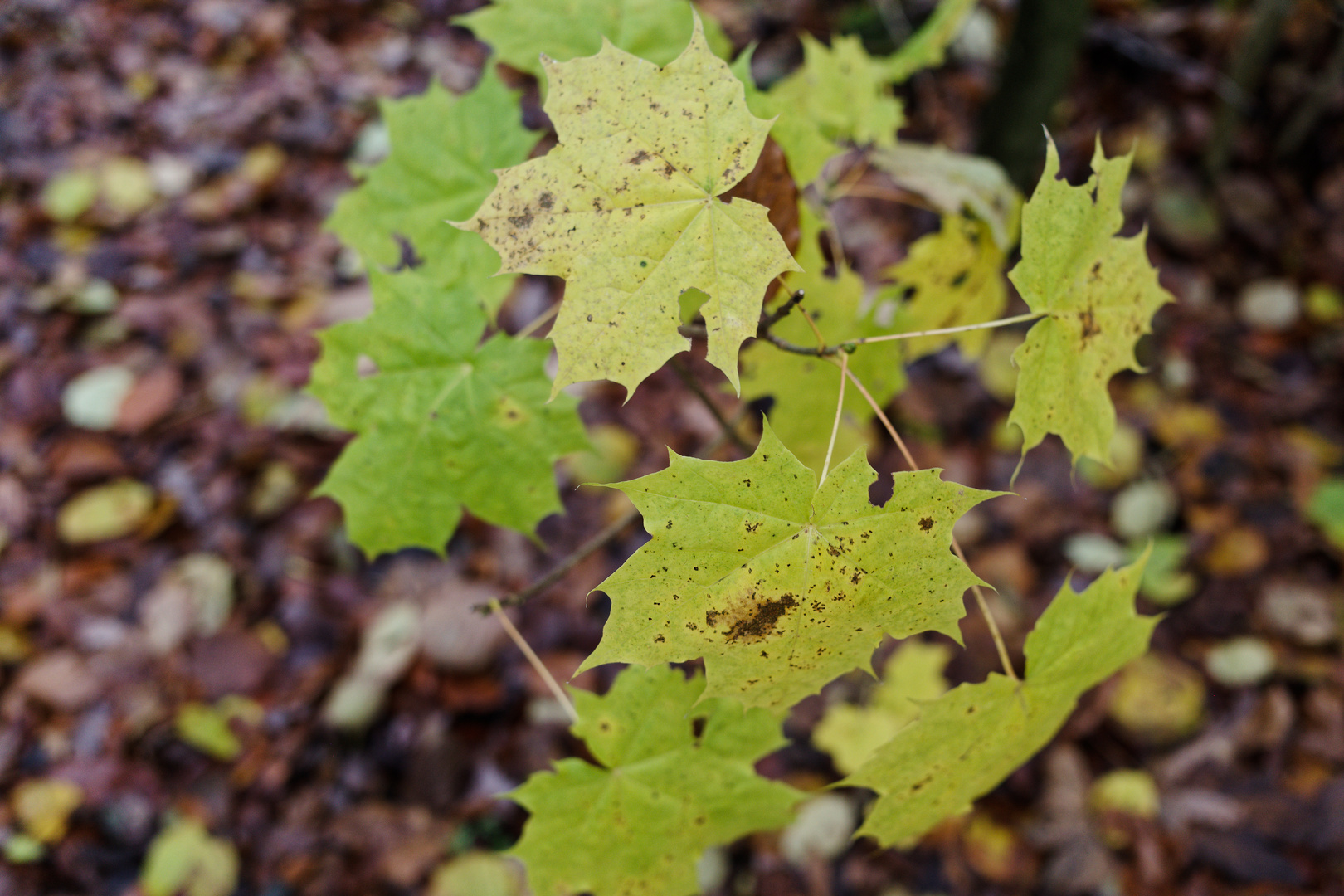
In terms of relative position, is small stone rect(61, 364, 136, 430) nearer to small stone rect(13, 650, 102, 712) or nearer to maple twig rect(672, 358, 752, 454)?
small stone rect(13, 650, 102, 712)

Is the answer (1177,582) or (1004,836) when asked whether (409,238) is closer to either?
(1004,836)

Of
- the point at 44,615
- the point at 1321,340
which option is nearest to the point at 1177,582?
the point at 1321,340

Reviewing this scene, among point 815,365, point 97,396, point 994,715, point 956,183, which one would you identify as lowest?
point 97,396

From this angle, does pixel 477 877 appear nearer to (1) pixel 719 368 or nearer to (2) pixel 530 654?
(2) pixel 530 654

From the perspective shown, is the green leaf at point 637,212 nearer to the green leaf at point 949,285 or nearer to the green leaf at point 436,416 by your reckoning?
the green leaf at point 436,416

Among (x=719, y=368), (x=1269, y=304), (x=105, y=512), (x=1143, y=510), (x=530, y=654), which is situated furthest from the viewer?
(x=1269, y=304)

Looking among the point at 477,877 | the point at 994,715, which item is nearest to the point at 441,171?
the point at 994,715
